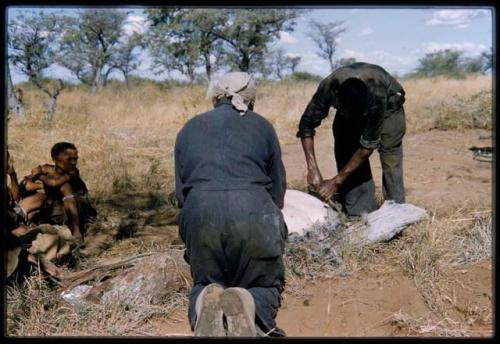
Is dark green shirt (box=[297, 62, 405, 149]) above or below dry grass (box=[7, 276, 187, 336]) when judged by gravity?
above

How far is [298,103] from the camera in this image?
1509 centimetres

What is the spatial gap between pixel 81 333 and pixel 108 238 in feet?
6.43

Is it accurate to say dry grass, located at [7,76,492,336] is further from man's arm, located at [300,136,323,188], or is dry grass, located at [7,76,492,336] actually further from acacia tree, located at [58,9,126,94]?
acacia tree, located at [58,9,126,94]

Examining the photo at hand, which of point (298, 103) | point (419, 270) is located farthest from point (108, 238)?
point (298, 103)

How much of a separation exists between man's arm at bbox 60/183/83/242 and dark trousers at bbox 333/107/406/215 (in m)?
2.24

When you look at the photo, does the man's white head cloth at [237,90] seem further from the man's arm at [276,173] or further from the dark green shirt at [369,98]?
the dark green shirt at [369,98]

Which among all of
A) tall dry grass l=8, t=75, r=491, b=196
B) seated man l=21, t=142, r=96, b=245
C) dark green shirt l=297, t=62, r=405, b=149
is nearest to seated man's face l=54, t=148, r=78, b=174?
seated man l=21, t=142, r=96, b=245

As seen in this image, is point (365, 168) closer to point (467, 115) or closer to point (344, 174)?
point (344, 174)

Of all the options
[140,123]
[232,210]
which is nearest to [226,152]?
[232,210]

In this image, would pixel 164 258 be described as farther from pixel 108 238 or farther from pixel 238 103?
pixel 108 238

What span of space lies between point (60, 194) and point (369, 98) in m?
2.78

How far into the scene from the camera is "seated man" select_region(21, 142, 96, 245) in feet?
16.5

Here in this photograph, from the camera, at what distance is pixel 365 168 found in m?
4.96

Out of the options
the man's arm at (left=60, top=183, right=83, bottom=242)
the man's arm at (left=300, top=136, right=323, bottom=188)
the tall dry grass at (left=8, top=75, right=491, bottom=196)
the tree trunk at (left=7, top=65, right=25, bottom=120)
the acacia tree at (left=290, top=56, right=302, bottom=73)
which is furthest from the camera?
the acacia tree at (left=290, top=56, right=302, bottom=73)
